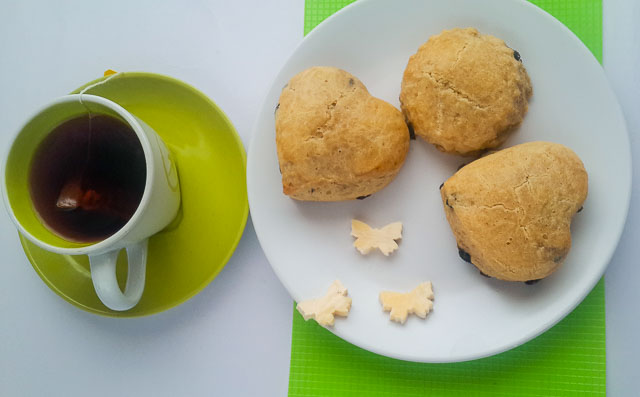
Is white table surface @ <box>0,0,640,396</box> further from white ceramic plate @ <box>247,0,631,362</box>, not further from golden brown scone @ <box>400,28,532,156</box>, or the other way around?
golden brown scone @ <box>400,28,532,156</box>

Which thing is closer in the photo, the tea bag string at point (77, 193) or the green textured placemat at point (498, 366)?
the tea bag string at point (77, 193)

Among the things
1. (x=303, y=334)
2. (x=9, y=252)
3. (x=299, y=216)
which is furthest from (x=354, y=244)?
(x=9, y=252)

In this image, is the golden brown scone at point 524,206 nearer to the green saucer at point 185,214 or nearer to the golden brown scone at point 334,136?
the golden brown scone at point 334,136

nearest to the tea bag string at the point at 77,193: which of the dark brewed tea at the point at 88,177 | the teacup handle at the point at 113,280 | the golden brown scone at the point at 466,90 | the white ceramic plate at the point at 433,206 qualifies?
the dark brewed tea at the point at 88,177

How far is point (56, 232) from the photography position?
996 mm

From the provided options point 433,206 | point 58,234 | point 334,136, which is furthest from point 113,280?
point 433,206

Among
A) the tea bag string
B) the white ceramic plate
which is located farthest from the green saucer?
the tea bag string

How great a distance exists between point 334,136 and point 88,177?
1.68 ft

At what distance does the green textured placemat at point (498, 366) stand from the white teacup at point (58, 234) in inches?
18.3

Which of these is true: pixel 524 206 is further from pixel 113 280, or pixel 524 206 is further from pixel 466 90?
pixel 113 280

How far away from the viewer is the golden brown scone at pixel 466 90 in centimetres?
107

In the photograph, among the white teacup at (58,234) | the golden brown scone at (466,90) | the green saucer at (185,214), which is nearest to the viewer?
the white teacup at (58,234)

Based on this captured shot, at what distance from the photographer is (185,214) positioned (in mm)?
1220

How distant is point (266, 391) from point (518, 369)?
2.01ft
